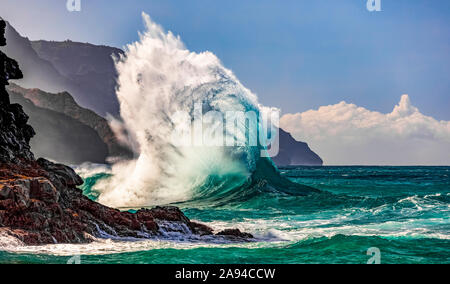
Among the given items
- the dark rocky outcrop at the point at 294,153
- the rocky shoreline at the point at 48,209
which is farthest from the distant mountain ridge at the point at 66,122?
the dark rocky outcrop at the point at 294,153

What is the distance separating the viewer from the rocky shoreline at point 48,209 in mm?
8523

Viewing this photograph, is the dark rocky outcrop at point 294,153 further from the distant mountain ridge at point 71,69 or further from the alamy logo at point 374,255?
the alamy logo at point 374,255

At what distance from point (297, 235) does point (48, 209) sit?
234 inches

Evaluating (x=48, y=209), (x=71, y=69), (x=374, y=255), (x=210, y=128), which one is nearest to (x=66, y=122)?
(x=210, y=128)

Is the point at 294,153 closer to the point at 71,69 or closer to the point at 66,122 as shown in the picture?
the point at 71,69

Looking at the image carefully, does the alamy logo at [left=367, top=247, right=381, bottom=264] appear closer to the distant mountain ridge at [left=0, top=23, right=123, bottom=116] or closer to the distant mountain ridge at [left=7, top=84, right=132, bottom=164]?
the distant mountain ridge at [left=7, top=84, right=132, bottom=164]

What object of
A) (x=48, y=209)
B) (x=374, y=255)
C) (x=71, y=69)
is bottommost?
(x=374, y=255)

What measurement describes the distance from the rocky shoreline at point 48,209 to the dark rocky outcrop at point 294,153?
164 meters

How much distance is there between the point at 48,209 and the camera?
8961 mm

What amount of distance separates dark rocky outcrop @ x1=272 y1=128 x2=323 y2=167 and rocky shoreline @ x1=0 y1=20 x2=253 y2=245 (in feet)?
539

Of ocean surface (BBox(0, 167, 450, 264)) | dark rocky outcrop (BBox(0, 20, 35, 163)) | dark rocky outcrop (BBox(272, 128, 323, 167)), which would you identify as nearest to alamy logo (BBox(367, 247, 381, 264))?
ocean surface (BBox(0, 167, 450, 264))

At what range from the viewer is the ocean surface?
7875mm

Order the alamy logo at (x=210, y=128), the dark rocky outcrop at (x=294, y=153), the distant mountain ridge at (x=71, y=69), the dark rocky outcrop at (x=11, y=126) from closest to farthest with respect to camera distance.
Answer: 1. the dark rocky outcrop at (x=11, y=126)
2. the alamy logo at (x=210, y=128)
3. the distant mountain ridge at (x=71, y=69)
4. the dark rocky outcrop at (x=294, y=153)
